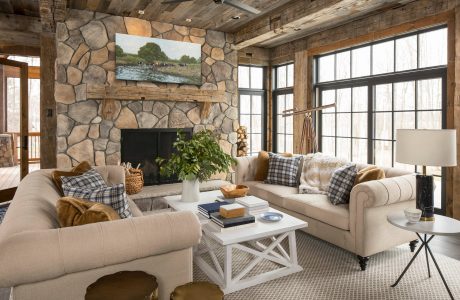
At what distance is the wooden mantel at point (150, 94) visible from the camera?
488 cm

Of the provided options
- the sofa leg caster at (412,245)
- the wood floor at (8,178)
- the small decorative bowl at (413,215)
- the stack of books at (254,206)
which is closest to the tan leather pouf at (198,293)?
the stack of books at (254,206)

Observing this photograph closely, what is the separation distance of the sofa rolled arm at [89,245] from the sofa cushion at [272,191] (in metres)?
2.17

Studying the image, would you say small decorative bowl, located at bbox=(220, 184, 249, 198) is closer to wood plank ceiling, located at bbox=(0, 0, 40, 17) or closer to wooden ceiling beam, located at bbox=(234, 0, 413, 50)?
wooden ceiling beam, located at bbox=(234, 0, 413, 50)

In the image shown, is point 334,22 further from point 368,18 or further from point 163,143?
point 163,143

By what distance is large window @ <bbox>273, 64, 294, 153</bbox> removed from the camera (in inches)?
263

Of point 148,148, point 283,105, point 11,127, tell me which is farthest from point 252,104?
point 11,127

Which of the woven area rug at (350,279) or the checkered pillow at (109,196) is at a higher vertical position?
the checkered pillow at (109,196)

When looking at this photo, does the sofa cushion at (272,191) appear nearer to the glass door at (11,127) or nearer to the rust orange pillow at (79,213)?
the rust orange pillow at (79,213)

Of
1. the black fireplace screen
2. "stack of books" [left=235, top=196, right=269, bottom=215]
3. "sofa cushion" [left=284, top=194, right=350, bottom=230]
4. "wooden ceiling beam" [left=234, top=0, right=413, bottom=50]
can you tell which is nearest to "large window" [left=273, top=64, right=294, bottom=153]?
"wooden ceiling beam" [left=234, top=0, right=413, bottom=50]

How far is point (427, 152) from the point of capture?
8.31 feet

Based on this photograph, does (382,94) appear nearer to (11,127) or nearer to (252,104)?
(252,104)

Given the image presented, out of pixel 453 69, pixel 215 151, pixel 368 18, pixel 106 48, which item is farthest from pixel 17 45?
pixel 453 69

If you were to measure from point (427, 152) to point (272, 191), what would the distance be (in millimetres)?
1921

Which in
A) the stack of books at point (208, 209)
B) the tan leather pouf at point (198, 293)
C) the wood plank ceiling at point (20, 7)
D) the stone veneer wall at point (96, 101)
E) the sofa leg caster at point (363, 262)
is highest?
the wood plank ceiling at point (20, 7)
